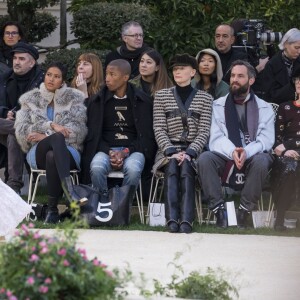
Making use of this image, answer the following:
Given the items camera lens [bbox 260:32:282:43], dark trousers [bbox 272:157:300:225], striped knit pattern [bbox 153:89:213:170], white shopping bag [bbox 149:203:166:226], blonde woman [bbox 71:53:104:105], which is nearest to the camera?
dark trousers [bbox 272:157:300:225]

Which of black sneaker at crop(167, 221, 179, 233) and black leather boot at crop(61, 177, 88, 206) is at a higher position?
black leather boot at crop(61, 177, 88, 206)

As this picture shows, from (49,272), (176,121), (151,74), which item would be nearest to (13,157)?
(151,74)

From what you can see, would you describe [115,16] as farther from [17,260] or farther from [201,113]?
[17,260]

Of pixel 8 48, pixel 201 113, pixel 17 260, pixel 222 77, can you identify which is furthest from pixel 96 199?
pixel 17 260

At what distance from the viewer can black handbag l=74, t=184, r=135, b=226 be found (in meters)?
11.7

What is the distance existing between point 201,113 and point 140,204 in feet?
3.84

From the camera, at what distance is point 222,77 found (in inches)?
515

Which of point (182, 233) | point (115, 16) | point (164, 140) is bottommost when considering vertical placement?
point (182, 233)

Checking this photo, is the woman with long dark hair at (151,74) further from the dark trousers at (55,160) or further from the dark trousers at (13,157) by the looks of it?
the dark trousers at (13,157)

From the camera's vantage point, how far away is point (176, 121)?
39.8ft

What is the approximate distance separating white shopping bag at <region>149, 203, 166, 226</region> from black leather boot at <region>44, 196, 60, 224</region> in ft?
3.15

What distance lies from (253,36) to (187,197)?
303cm

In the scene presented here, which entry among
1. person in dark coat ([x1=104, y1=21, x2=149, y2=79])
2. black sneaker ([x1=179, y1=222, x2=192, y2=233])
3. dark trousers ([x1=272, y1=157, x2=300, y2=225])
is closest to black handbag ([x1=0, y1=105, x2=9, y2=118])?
person in dark coat ([x1=104, y1=21, x2=149, y2=79])

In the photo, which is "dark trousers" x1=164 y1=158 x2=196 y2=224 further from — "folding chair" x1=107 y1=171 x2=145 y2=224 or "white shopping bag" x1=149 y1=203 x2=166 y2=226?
"folding chair" x1=107 y1=171 x2=145 y2=224
